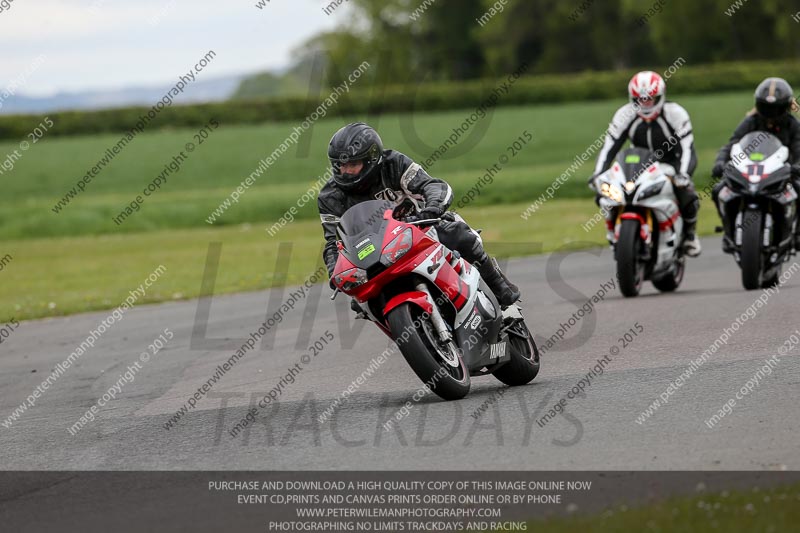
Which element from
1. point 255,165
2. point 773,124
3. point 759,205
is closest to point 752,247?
point 759,205

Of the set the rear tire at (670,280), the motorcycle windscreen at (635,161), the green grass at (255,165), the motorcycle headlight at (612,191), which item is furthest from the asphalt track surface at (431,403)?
the green grass at (255,165)

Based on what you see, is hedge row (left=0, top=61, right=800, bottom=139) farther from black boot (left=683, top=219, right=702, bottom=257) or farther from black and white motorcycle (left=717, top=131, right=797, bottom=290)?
black and white motorcycle (left=717, top=131, right=797, bottom=290)

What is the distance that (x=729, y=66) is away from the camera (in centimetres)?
6919

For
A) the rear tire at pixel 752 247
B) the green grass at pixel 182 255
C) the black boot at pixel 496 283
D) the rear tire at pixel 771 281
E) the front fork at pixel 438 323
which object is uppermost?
the front fork at pixel 438 323

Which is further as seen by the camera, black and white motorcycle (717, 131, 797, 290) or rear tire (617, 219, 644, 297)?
rear tire (617, 219, 644, 297)

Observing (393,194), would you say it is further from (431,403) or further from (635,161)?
(635,161)

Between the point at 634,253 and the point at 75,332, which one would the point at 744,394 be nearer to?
the point at 634,253

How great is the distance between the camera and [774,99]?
520 inches

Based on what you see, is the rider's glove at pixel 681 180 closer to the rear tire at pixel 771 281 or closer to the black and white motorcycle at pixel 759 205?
the black and white motorcycle at pixel 759 205

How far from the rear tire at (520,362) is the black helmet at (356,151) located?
1520 mm

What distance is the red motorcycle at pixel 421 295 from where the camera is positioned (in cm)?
773

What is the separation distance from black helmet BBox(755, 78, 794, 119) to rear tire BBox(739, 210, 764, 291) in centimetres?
115

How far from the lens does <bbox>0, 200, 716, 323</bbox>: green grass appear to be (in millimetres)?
19297
